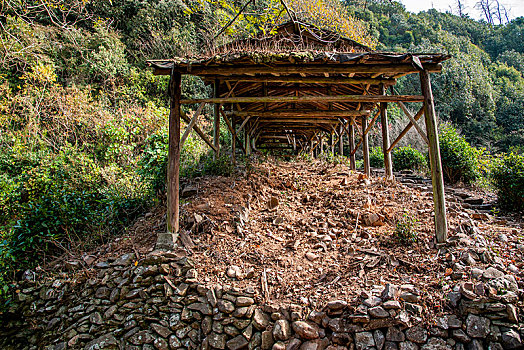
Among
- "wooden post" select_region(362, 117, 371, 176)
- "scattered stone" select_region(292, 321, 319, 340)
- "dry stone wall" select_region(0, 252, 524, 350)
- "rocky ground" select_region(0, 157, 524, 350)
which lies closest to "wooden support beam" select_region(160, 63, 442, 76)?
"rocky ground" select_region(0, 157, 524, 350)

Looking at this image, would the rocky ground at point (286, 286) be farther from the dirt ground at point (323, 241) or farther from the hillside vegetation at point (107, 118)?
the hillside vegetation at point (107, 118)

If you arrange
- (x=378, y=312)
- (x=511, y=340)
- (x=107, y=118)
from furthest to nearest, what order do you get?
(x=107, y=118)
(x=378, y=312)
(x=511, y=340)

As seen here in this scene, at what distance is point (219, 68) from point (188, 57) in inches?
25.0

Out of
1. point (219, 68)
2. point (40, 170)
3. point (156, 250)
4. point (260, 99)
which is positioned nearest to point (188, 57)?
point (219, 68)

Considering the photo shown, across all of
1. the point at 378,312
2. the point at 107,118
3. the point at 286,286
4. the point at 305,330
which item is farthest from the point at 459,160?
the point at 107,118

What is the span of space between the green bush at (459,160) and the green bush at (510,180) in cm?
190

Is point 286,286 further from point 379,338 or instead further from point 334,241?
point 334,241

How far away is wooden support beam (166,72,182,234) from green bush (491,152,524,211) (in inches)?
298

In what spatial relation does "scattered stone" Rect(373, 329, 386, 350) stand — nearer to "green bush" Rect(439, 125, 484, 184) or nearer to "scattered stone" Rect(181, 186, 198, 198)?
"scattered stone" Rect(181, 186, 198, 198)

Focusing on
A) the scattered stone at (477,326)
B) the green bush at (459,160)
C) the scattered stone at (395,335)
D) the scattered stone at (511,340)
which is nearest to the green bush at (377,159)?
the green bush at (459,160)

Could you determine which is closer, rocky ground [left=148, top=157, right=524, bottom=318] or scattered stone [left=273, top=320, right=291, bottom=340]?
scattered stone [left=273, top=320, right=291, bottom=340]

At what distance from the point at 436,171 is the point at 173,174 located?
4831 millimetres

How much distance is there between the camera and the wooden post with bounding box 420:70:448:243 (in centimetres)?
505

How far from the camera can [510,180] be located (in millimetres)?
7070
